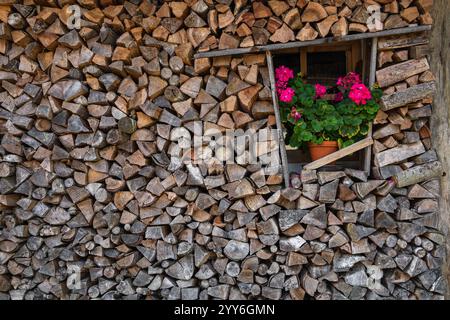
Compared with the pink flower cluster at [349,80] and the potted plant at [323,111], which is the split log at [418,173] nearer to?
the potted plant at [323,111]

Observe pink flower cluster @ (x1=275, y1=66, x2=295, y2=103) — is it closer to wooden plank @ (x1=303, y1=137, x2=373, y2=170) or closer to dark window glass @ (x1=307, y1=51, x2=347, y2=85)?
dark window glass @ (x1=307, y1=51, x2=347, y2=85)

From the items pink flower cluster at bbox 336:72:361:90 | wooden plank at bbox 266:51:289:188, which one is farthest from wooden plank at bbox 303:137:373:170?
pink flower cluster at bbox 336:72:361:90

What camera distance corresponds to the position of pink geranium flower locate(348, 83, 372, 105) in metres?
2.61

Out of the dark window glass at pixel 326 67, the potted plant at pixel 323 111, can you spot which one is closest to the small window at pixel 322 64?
the dark window glass at pixel 326 67

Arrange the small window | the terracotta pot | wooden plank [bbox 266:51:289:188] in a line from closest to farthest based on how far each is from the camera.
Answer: wooden plank [bbox 266:51:289:188]
the terracotta pot
the small window

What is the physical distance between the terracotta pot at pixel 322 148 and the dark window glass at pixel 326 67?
50 centimetres

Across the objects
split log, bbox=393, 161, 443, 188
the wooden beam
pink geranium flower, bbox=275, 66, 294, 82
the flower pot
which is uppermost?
the wooden beam

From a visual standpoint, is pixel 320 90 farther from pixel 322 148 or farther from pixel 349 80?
pixel 322 148

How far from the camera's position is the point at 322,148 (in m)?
2.79

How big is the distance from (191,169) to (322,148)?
0.83 meters

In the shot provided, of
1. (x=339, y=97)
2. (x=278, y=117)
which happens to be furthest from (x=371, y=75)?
(x=278, y=117)

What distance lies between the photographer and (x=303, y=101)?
2.71m

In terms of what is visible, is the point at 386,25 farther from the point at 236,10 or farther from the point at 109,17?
the point at 109,17

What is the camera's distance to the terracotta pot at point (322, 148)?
9.12 ft
